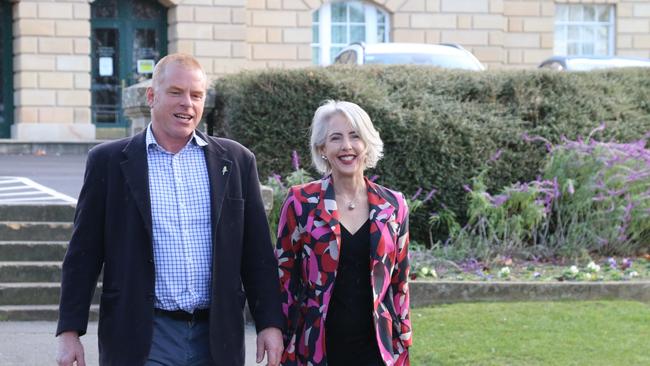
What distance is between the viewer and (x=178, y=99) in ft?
15.3

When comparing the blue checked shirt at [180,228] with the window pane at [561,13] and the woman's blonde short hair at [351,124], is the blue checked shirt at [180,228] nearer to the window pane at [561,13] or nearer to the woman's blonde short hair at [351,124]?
the woman's blonde short hair at [351,124]

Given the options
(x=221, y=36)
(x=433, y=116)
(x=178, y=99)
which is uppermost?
(x=221, y=36)

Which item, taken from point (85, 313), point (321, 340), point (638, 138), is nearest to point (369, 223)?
point (321, 340)

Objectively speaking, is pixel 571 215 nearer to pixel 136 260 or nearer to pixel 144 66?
pixel 136 260

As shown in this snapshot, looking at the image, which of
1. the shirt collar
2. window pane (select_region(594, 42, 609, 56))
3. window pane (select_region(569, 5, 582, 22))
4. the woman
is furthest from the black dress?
window pane (select_region(594, 42, 609, 56))

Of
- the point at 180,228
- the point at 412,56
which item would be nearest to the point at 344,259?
the point at 180,228

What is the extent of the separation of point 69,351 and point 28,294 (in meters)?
4.95

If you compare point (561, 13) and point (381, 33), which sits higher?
point (561, 13)

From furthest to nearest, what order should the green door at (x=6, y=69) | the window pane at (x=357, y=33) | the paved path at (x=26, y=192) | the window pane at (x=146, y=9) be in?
1. the window pane at (x=357, y=33)
2. the window pane at (x=146, y=9)
3. the green door at (x=6, y=69)
4. the paved path at (x=26, y=192)

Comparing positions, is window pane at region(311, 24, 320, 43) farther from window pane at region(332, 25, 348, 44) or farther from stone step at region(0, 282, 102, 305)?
stone step at region(0, 282, 102, 305)

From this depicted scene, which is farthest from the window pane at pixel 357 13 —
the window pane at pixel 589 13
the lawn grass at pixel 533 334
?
the lawn grass at pixel 533 334

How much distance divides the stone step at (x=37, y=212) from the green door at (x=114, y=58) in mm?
18883

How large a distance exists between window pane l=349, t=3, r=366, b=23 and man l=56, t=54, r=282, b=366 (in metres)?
27.2

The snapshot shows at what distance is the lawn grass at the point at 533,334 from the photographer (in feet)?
24.2
